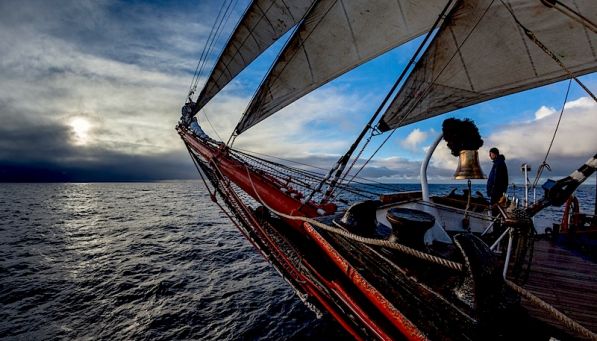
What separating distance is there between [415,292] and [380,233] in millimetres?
1113

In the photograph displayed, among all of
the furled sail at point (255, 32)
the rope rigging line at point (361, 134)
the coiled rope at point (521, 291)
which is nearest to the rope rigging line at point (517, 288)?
the coiled rope at point (521, 291)

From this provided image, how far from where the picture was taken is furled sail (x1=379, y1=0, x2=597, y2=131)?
6.47 metres

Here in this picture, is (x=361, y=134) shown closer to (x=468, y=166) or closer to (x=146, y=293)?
(x=468, y=166)

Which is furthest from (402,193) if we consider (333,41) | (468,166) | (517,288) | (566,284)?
(517,288)

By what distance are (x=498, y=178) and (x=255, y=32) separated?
29.9ft

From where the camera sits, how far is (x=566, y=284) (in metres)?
3.51

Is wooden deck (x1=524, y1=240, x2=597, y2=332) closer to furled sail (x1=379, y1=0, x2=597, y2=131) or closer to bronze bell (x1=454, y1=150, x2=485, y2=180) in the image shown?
bronze bell (x1=454, y1=150, x2=485, y2=180)

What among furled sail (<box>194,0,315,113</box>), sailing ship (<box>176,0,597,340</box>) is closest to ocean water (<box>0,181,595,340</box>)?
sailing ship (<box>176,0,597,340</box>)

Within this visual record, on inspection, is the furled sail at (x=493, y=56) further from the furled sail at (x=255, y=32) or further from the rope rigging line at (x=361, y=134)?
the furled sail at (x=255, y=32)

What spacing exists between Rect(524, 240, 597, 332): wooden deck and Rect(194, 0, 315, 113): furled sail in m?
10.2

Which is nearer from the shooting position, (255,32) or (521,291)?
(521,291)

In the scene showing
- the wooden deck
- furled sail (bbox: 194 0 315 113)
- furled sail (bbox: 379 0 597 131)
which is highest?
furled sail (bbox: 194 0 315 113)

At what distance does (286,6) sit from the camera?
9219 mm

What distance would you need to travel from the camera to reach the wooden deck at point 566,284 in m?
2.73
